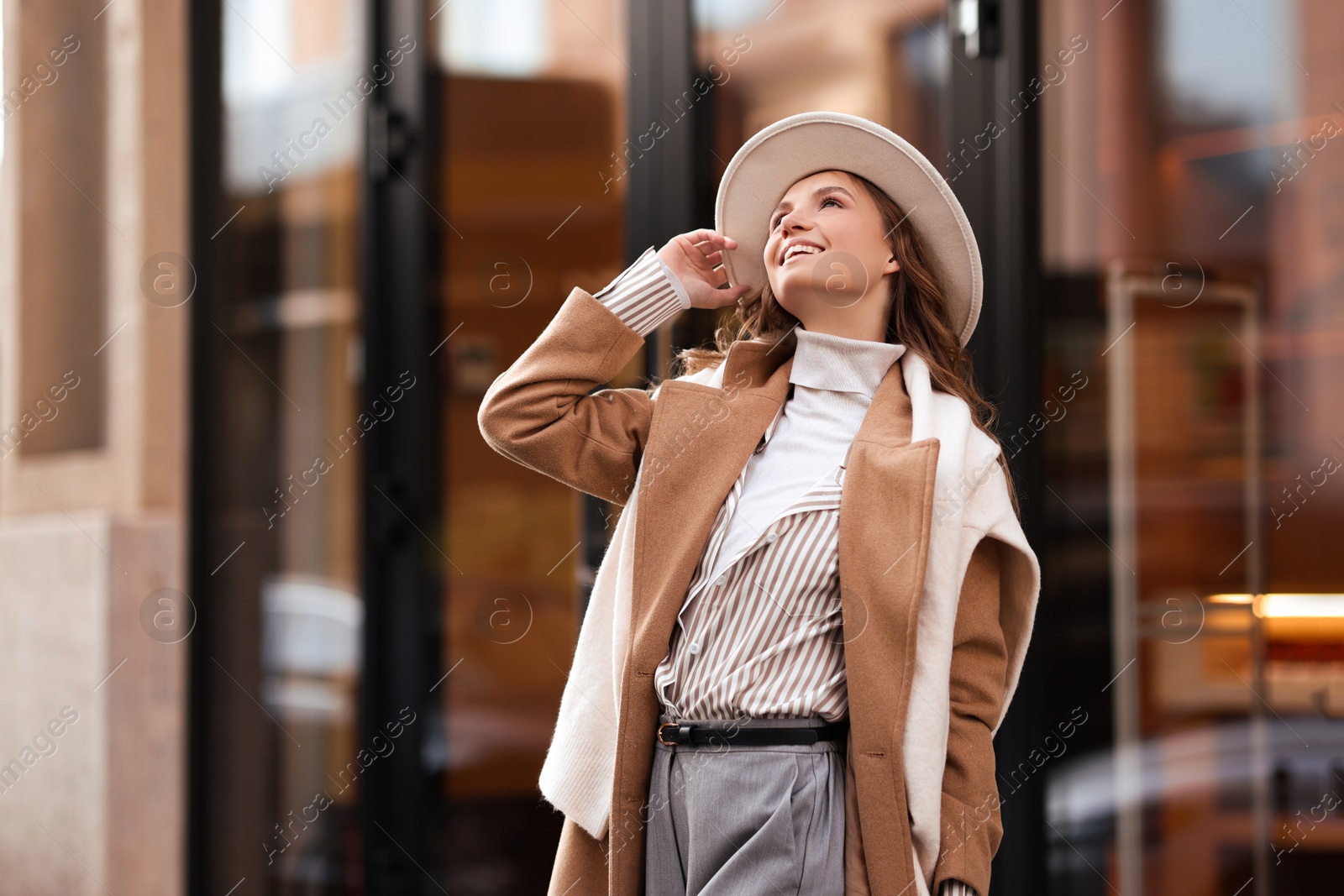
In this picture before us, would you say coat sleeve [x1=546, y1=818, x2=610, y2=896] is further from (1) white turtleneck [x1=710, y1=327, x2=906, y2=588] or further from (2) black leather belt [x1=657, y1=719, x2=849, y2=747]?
(1) white turtleneck [x1=710, y1=327, x2=906, y2=588]

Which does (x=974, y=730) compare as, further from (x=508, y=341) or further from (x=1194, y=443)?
(x=508, y=341)

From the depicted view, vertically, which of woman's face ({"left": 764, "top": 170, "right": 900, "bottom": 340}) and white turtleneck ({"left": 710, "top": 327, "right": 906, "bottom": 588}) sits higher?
woman's face ({"left": 764, "top": 170, "right": 900, "bottom": 340})

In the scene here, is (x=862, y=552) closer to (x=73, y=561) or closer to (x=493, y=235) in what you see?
(x=493, y=235)

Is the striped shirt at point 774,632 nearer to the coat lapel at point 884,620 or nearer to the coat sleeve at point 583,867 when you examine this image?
the coat lapel at point 884,620

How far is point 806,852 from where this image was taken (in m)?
1.78

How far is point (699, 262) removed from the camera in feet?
6.93

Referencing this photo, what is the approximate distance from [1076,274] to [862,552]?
Result: 3.56 ft

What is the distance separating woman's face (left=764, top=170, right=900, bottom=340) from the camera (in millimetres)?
1920

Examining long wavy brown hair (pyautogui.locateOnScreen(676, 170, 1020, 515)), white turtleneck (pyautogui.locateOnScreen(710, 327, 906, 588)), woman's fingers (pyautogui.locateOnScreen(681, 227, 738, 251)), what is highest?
woman's fingers (pyautogui.locateOnScreen(681, 227, 738, 251))

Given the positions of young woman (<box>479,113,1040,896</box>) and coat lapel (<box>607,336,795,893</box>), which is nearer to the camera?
young woman (<box>479,113,1040,896</box>)

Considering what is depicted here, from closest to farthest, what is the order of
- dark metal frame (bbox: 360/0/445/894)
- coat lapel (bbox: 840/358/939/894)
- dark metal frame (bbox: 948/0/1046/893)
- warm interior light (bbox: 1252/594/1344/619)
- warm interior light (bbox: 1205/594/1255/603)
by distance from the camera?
coat lapel (bbox: 840/358/939/894) < warm interior light (bbox: 1252/594/1344/619) < warm interior light (bbox: 1205/594/1255/603) < dark metal frame (bbox: 948/0/1046/893) < dark metal frame (bbox: 360/0/445/894)

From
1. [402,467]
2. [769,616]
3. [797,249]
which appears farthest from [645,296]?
[402,467]

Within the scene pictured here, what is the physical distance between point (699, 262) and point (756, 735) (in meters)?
0.76

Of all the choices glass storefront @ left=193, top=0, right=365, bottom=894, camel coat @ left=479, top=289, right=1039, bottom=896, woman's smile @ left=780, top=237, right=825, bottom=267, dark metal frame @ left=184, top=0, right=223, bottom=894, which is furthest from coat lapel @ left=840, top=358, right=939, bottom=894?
dark metal frame @ left=184, top=0, right=223, bottom=894
